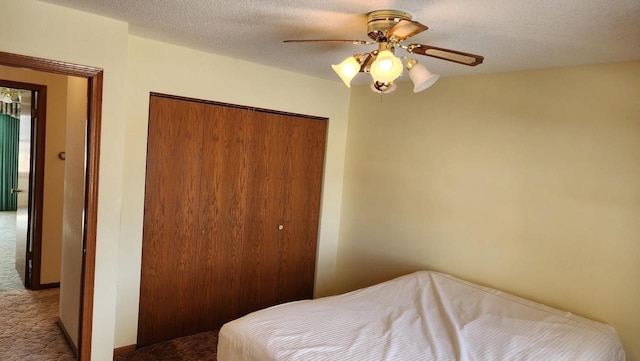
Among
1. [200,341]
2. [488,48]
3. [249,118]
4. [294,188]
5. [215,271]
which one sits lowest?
[200,341]

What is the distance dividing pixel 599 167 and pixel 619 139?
0.19 meters

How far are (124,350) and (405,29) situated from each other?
2853 millimetres

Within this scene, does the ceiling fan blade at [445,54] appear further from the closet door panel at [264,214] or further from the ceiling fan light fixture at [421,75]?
the closet door panel at [264,214]

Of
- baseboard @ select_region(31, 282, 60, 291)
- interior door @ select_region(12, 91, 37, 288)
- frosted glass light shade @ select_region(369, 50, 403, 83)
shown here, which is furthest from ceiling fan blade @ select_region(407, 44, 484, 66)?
baseboard @ select_region(31, 282, 60, 291)

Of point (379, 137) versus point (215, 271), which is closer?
point (215, 271)

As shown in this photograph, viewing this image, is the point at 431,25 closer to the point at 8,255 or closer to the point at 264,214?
the point at 264,214

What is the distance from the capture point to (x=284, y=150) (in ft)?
12.1

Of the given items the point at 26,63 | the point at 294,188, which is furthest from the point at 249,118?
the point at 26,63

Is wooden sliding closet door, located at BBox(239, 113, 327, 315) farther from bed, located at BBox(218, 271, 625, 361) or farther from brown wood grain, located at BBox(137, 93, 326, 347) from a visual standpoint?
bed, located at BBox(218, 271, 625, 361)

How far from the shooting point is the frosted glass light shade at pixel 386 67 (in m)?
1.67

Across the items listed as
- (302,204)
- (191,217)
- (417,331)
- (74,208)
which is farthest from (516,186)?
(74,208)

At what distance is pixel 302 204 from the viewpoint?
3.89 metres

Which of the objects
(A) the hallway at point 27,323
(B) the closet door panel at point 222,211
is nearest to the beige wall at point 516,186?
(B) the closet door panel at point 222,211

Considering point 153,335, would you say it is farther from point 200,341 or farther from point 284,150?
point 284,150
